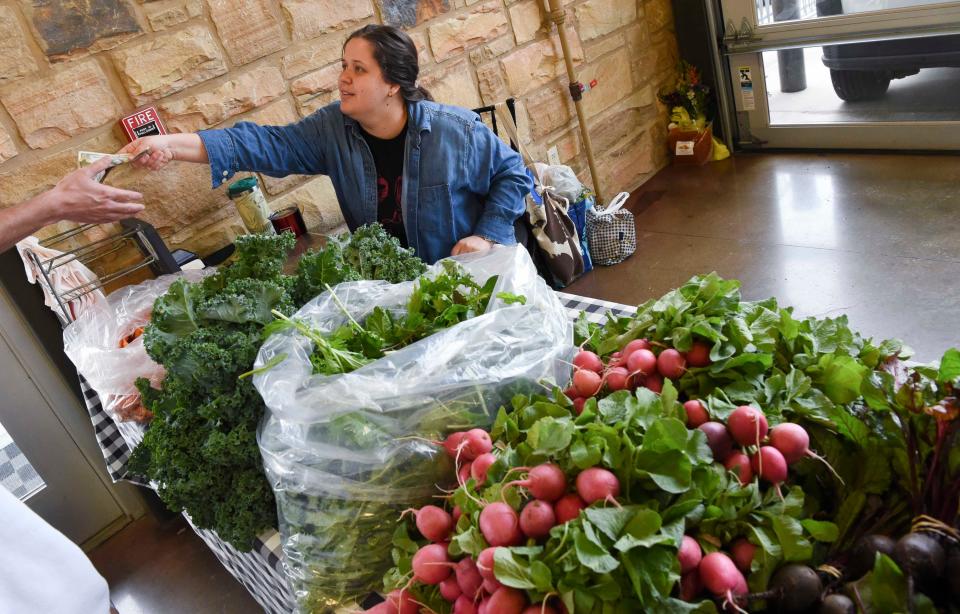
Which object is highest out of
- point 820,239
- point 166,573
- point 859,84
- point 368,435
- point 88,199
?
point 88,199

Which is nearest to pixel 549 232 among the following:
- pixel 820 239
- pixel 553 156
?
pixel 553 156

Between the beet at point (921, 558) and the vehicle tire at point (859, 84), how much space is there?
12.3 ft

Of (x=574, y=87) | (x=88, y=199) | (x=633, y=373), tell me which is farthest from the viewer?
(x=574, y=87)

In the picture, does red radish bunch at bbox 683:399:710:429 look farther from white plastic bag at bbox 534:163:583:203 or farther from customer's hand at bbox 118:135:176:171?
white plastic bag at bbox 534:163:583:203

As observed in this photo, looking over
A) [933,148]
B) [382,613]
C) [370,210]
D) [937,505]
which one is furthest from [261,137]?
[933,148]

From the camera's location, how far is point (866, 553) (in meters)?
0.76

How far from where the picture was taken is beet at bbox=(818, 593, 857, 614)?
70cm

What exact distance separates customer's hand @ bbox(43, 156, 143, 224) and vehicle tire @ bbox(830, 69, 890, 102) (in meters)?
3.81

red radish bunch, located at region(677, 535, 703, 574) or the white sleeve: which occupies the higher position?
red radish bunch, located at region(677, 535, 703, 574)

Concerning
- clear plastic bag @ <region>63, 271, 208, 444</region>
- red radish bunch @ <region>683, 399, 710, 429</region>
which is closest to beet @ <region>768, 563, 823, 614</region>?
red radish bunch @ <region>683, 399, 710, 429</region>

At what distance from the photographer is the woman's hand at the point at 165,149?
187 centimetres

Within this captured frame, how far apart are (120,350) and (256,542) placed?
0.66 metres

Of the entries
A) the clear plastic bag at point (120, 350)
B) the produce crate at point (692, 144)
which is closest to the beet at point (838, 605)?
the clear plastic bag at point (120, 350)

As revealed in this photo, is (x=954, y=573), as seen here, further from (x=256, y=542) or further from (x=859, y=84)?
(x=859, y=84)
